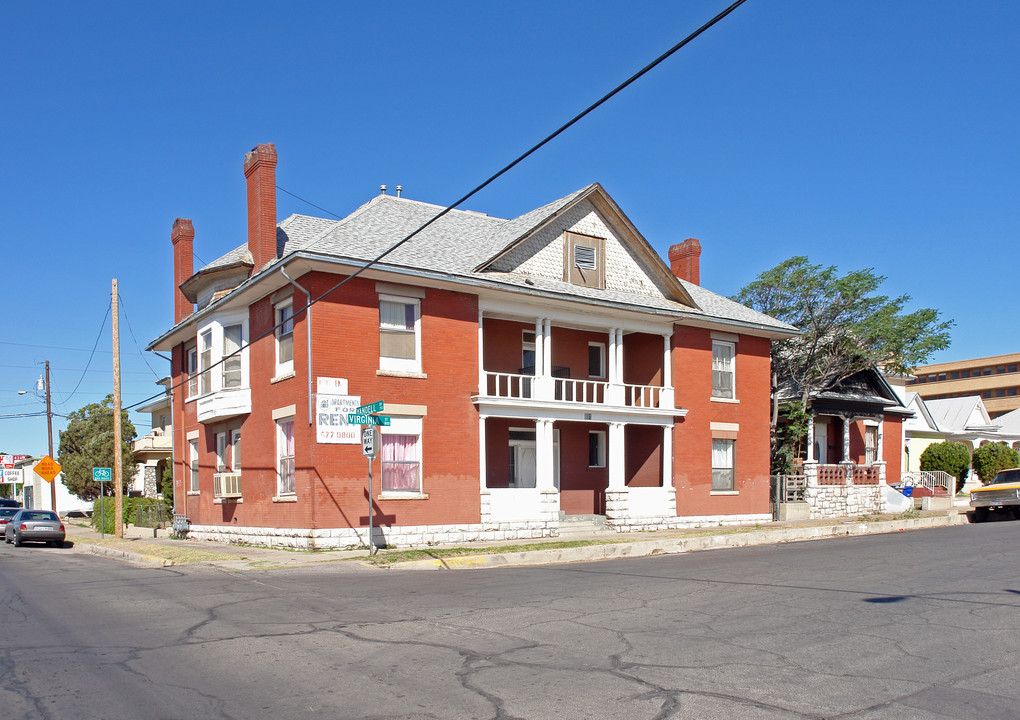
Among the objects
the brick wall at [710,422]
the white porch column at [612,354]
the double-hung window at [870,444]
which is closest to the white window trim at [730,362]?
the brick wall at [710,422]

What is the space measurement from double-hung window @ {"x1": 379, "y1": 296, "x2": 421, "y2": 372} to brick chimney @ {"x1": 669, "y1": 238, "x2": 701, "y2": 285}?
49.9ft

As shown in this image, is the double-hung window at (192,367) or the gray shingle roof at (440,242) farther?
the double-hung window at (192,367)

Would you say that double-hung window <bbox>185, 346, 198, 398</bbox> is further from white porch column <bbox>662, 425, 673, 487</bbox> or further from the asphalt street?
white porch column <bbox>662, 425, 673, 487</bbox>

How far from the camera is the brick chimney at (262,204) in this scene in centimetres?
2380

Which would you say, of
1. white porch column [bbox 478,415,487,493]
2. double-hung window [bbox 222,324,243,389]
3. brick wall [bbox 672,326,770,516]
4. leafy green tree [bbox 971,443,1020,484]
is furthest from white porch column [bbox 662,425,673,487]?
leafy green tree [bbox 971,443,1020,484]

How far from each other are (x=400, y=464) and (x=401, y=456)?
209 millimetres

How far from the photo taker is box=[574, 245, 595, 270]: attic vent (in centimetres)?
2655

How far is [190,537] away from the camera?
91.6ft

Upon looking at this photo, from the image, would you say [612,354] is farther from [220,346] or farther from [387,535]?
[220,346]

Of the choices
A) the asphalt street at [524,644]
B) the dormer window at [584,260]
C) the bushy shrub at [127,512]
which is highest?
the dormer window at [584,260]

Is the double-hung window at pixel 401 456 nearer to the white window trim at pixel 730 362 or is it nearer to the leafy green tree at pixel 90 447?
the white window trim at pixel 730 362

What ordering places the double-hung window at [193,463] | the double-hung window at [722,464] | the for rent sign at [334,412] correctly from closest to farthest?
the for rent sign at [334,412]
the double-hung window at [193,463]
the double-hung window at [722,464]

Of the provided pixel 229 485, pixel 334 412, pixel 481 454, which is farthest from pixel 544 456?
pixel 229 485

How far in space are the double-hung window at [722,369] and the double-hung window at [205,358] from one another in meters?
16.7
